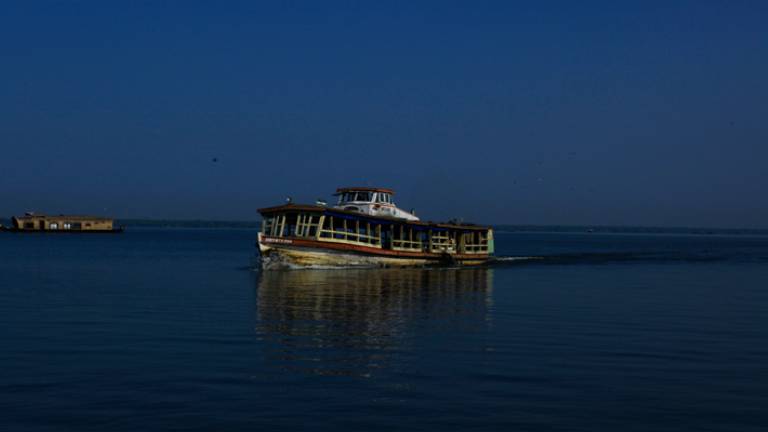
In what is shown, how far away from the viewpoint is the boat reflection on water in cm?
2100

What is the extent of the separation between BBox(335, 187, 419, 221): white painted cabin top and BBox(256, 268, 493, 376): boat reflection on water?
977 cm

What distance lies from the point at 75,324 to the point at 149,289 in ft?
49.2

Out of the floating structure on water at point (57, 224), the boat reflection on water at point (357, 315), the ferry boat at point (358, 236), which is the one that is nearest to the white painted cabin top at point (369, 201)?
the ferry boat at point (358, 236)

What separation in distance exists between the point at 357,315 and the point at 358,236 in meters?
27.2

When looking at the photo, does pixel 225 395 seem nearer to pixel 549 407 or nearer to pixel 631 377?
pixel 549 407

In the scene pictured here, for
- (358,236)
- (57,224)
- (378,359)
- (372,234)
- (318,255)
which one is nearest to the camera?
(378,359)

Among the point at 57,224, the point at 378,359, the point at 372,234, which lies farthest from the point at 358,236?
the point at 57,224

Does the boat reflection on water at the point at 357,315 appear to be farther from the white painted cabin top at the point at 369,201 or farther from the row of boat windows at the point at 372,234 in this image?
the white painted cabin top at the point at 369,201

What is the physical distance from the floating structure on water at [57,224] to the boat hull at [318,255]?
427 ft

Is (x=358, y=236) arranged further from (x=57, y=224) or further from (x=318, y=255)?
(x=57, y=224)

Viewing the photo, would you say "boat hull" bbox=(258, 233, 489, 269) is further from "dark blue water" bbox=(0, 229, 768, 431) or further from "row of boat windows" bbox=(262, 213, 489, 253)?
"dark blue water" bbox=(0, 229, 768, 431)

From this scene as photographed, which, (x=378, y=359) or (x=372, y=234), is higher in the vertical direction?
(x=372, y=234)

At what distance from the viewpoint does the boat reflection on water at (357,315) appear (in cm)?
2100

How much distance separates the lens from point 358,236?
188 ft
